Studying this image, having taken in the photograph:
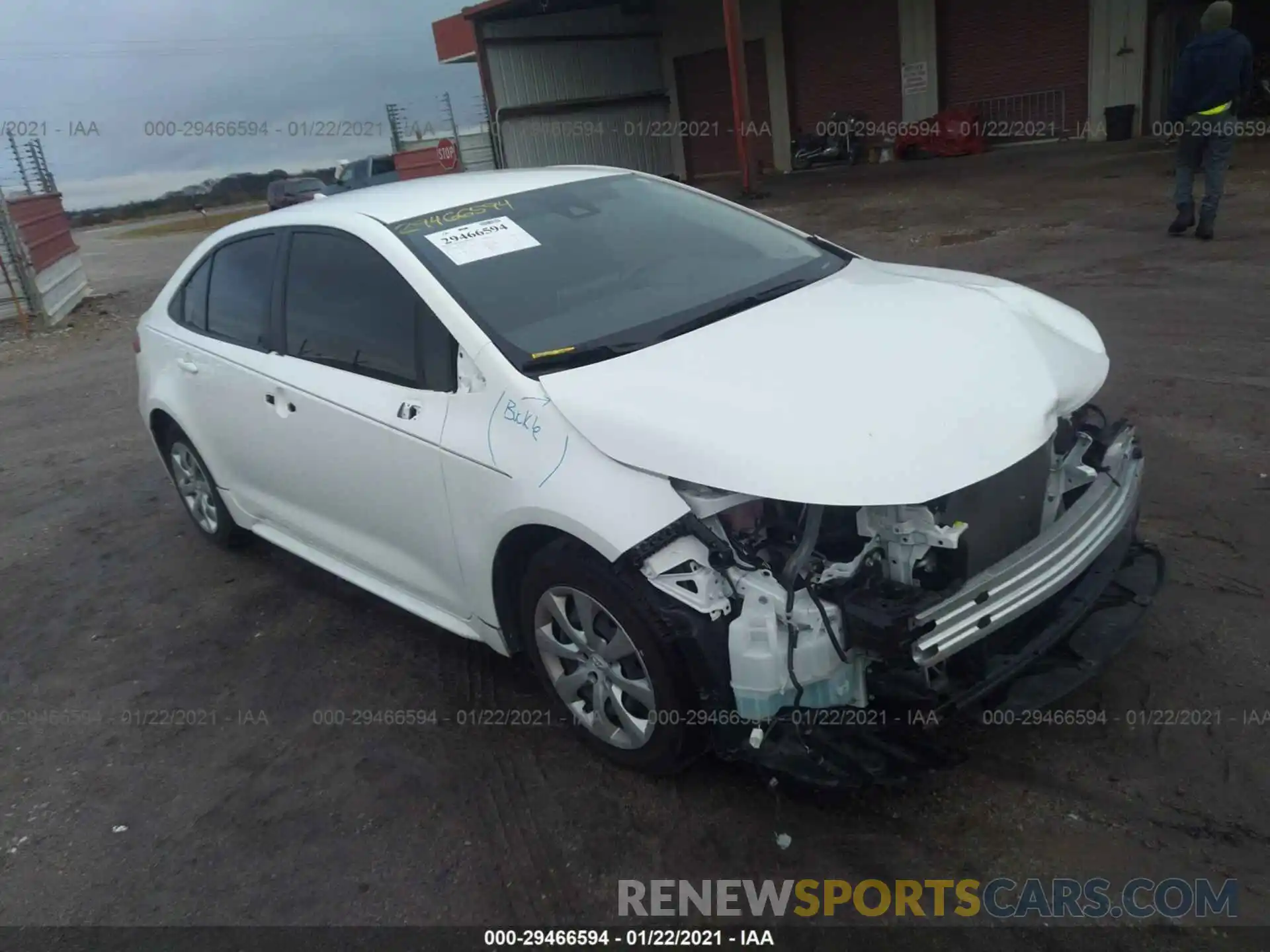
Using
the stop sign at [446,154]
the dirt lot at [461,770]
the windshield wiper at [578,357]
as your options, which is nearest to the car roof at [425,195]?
the windshield wiper at [578,357]

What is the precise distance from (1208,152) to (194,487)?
27.3ft

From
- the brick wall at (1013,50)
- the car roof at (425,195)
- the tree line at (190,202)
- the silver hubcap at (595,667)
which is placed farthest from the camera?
the tree line at (190,202)

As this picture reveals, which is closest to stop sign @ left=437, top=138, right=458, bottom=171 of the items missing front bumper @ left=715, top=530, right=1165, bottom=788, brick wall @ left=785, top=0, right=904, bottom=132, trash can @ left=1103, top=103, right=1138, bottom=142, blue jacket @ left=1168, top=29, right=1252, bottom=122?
brick wall @ left=785, top=0, right=904, bottom=132

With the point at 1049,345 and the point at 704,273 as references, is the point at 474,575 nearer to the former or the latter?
the point at 704,273

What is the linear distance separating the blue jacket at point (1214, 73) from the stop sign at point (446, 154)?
1510cm

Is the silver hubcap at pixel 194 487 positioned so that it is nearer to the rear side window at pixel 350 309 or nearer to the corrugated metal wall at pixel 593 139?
the rear side window at pixel 350 309

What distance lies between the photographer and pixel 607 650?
291 centimetres

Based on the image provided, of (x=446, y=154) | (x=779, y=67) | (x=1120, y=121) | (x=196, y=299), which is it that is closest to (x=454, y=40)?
(x=446, y=154)

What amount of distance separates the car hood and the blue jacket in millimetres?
6466

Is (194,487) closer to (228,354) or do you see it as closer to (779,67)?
(228,354)

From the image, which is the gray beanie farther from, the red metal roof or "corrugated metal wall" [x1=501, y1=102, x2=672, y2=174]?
the red metal roof

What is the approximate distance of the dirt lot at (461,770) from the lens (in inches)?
107

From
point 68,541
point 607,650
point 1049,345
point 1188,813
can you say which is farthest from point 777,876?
point 68,541

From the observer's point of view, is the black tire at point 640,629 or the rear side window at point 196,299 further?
the rear side window at point 196,299
